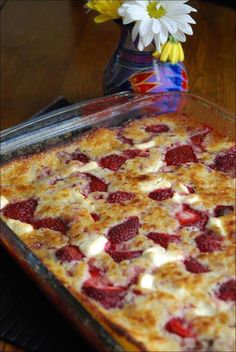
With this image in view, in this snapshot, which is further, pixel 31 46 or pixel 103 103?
pixel 31 46

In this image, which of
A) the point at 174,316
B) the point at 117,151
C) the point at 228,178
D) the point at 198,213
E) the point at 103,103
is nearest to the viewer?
the point at 174,316

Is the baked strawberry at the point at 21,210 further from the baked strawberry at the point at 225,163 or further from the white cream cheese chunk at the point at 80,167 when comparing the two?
the baked strawberry at the point at 225,163

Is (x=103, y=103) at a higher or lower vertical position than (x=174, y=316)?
higher

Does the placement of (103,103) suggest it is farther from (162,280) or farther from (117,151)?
(162,280)

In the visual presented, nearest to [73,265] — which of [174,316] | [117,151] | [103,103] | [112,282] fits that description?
[112,282]

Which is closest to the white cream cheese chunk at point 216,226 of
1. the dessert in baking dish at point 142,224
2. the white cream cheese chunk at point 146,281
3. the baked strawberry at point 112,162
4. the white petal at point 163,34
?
the dessert in baking dish at point 142,224

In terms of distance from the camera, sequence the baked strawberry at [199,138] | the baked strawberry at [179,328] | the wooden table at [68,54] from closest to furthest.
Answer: the baked strawberry at [179,328] < the baked strawberry at [199,138] < the wooden table at [68,54]

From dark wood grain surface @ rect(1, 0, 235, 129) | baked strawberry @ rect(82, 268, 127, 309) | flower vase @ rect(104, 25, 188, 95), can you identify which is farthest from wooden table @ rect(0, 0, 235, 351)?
baked strawberry @ rect(82, 268, 127, 309)
